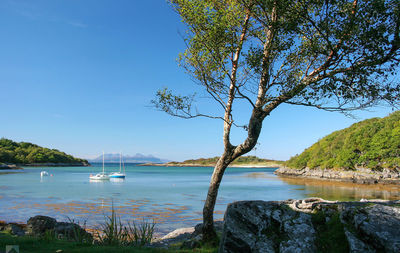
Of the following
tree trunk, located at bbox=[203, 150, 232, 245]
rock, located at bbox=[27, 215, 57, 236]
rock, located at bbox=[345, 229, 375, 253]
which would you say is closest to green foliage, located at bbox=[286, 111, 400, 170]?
tree trunk, located at bbox=[203, 150, 232, 245]

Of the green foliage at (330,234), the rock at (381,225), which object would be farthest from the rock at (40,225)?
the rock at (381,225)

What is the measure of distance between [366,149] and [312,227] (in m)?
76.5

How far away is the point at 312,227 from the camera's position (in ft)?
26.7

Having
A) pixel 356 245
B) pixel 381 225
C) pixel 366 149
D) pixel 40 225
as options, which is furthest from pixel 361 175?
pixel 356 245

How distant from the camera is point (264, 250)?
25.4 feet

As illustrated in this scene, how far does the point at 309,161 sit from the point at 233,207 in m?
97.9

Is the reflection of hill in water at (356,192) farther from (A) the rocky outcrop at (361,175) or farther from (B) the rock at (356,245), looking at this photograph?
(B) the rock at (356,245)

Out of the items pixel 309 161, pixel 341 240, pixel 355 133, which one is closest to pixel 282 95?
pixel 341 240

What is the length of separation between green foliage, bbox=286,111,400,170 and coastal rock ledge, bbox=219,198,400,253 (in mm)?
67361

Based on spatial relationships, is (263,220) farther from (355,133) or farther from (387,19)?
(355,133)

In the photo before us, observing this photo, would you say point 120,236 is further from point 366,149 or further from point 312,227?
point 366,149

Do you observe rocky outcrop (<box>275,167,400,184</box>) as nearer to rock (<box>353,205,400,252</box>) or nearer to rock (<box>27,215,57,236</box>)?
rock (<box>353,205,400,252</box>)

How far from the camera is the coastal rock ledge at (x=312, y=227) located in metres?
7.14

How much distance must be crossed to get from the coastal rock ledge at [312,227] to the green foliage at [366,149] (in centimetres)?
6736
